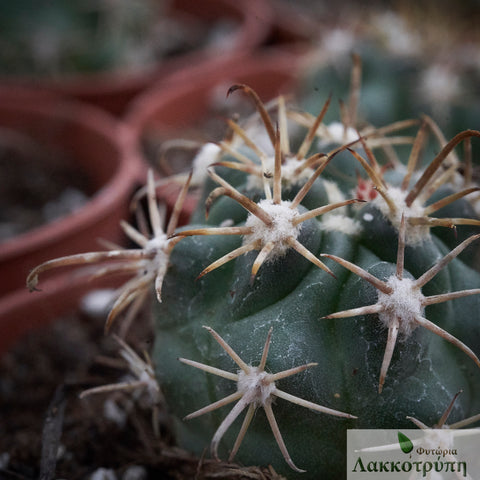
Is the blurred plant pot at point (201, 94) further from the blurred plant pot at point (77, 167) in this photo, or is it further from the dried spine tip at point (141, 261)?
the dried spine tip at point (141, 261)

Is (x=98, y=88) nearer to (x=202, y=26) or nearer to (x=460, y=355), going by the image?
(x=202, y=26)

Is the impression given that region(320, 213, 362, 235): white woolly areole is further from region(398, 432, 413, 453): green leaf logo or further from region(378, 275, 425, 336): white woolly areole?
region(398, 432, 413, 453): green leaf logo

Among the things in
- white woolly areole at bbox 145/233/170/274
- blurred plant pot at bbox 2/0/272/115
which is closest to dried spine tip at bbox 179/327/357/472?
white woolly areole at bbox 145/233/170/274

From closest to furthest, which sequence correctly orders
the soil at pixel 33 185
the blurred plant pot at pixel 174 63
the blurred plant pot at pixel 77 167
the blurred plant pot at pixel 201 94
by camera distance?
the blurred plant pot at pixel 77 167, the soil at pixel 33 185, the blurred plant pot at pixel 201 94, the blurred plant pot at pixel 174 63

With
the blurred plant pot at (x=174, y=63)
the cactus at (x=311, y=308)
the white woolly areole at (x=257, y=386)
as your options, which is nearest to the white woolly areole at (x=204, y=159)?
the cactus at (x=311, y=308)

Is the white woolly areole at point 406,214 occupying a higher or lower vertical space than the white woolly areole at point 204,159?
lower

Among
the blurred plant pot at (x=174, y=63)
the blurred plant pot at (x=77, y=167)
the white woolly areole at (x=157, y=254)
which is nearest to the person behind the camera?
the white woolly areole at (x=157, y=254)
